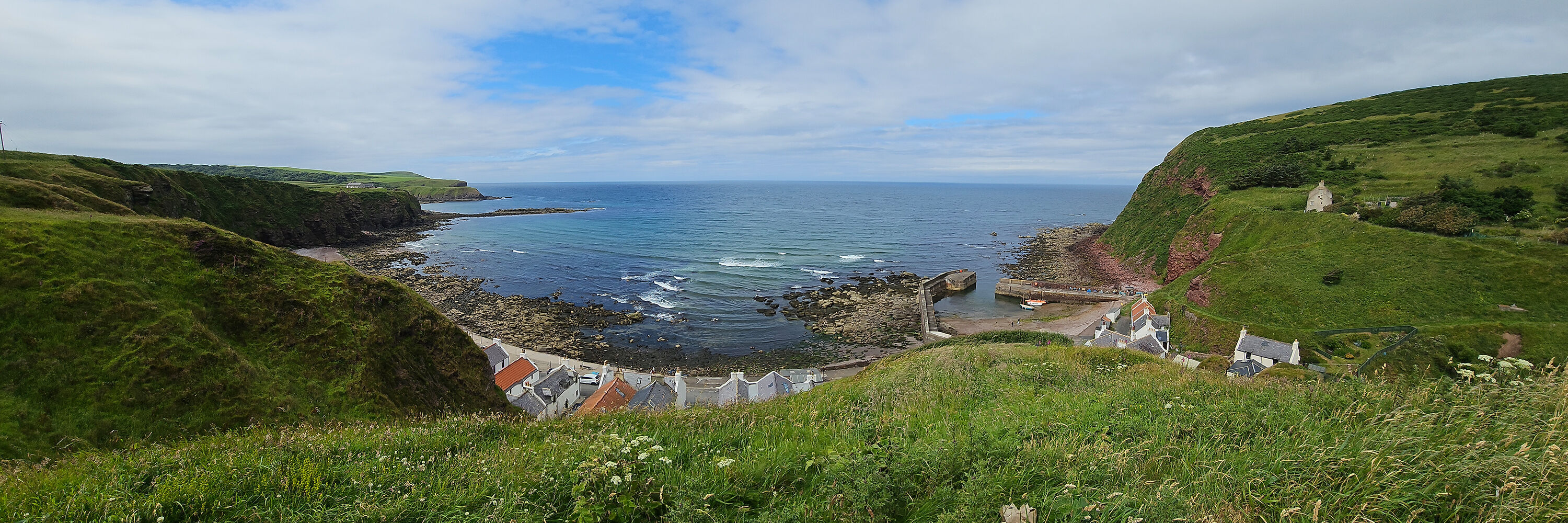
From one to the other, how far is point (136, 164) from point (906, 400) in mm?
103409

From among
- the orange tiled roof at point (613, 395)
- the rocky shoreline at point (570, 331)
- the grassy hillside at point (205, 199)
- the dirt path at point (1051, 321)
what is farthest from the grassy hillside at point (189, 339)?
the dirt path at point (1051, 321)

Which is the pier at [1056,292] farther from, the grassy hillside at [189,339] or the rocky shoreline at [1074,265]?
the grassy hillside at [189,339]

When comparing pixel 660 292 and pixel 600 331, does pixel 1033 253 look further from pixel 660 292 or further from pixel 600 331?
pixel 600 331

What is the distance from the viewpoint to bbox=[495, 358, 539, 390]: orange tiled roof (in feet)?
98.3

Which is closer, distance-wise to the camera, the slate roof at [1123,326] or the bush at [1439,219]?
the bush at [1439,219]

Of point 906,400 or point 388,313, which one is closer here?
point 906,400

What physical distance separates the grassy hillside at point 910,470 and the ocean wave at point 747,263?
66759 mm

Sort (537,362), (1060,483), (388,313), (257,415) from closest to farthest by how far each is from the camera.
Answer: (1060,483), (257,415), (388,313), (537,362)

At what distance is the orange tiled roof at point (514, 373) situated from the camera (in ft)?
98.3

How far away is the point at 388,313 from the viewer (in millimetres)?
20234

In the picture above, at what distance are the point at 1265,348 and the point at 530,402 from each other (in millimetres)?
38641

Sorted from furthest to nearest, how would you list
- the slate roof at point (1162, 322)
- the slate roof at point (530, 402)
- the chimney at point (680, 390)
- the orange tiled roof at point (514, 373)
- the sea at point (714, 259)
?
the sea at point (714, 259) → the slate roof at point (1162, 322) → the orange tiled roof at point (514, 373) → the chimney at point (680, 390) → the slate roof at point (530, 402)

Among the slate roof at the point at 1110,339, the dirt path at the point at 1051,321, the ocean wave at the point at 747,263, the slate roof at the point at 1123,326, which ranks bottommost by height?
the dirt path at the point at 1051,321

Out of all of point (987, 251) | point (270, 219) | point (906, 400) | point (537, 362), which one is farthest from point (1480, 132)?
point (270, 219)
